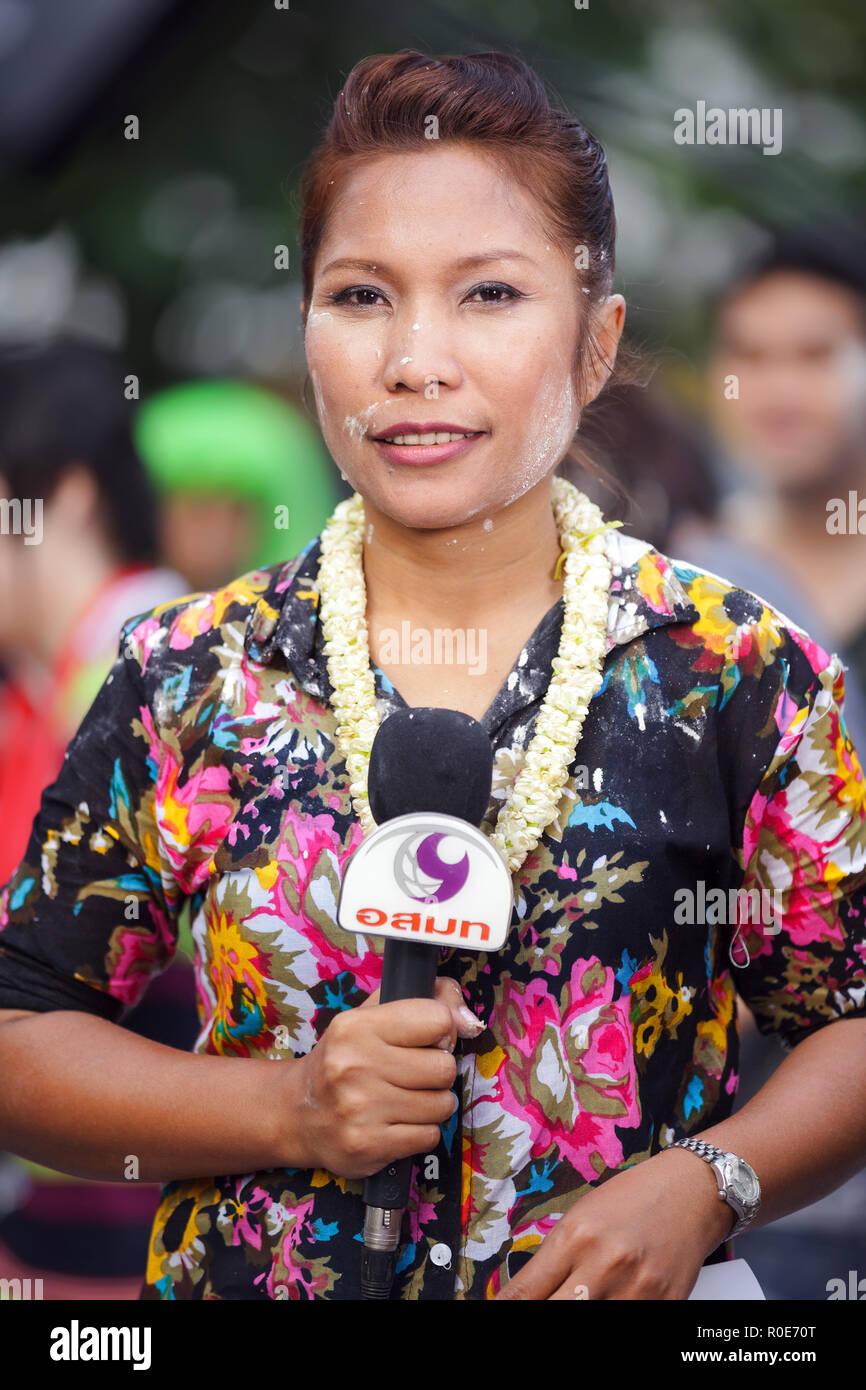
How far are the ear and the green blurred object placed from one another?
191cm

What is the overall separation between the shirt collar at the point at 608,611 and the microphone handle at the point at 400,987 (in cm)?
42

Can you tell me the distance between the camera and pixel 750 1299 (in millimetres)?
1430

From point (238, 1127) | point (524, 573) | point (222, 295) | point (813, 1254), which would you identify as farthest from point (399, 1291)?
point (222, 295)

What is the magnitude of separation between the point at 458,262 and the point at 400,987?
2.58 ft

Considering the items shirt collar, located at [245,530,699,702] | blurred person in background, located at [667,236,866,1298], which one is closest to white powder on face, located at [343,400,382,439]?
shirt collar, located at [245,530,699,702]

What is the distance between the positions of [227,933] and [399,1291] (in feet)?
1.40

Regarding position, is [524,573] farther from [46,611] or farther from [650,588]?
[46,611]

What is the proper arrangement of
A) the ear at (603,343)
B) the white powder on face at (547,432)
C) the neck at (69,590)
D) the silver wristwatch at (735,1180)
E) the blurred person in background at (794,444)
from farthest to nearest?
1. the neck at (69,590)
2. the blurred person in background at (794,444)
3. the ear at (603,343)
4. the white powder on face at (547,432)
5. the silver wristwatch at (735,1180)

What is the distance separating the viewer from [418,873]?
117 cm

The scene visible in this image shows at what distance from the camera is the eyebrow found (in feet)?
4.81

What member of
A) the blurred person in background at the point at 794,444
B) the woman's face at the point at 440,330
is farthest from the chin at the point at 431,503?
the blurred person in background at the point at 794,444

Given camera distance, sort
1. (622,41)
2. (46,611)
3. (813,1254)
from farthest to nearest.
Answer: (46,611) < (813,1254) < (622,41)

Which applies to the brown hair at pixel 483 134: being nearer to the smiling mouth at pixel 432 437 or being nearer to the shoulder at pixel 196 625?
the smiling mouth at pixel 432 437

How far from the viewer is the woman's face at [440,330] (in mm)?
1459
